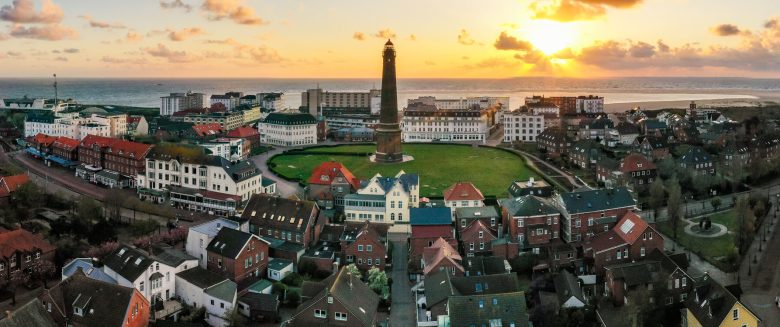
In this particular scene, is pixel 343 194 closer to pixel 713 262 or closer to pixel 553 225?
pixel 553 225

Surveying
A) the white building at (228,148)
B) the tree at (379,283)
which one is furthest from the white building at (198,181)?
the tree at (379,283)

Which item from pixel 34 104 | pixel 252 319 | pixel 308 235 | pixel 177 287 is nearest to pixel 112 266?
pixel 177 287

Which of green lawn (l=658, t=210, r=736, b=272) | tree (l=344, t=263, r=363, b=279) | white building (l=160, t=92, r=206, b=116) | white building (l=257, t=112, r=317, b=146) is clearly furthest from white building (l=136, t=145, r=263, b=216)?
white building (l=160, t=92, r=206, b=116)

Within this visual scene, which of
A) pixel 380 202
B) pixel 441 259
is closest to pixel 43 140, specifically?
pixel 380 202

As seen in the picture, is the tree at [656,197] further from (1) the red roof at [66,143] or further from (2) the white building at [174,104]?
(2) the white building at [174,104]

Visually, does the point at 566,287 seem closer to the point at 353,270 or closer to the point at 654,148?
the point at 353,270

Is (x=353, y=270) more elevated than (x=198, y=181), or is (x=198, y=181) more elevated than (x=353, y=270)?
(x=198, y=181)

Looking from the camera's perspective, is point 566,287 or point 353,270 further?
point 353,270
